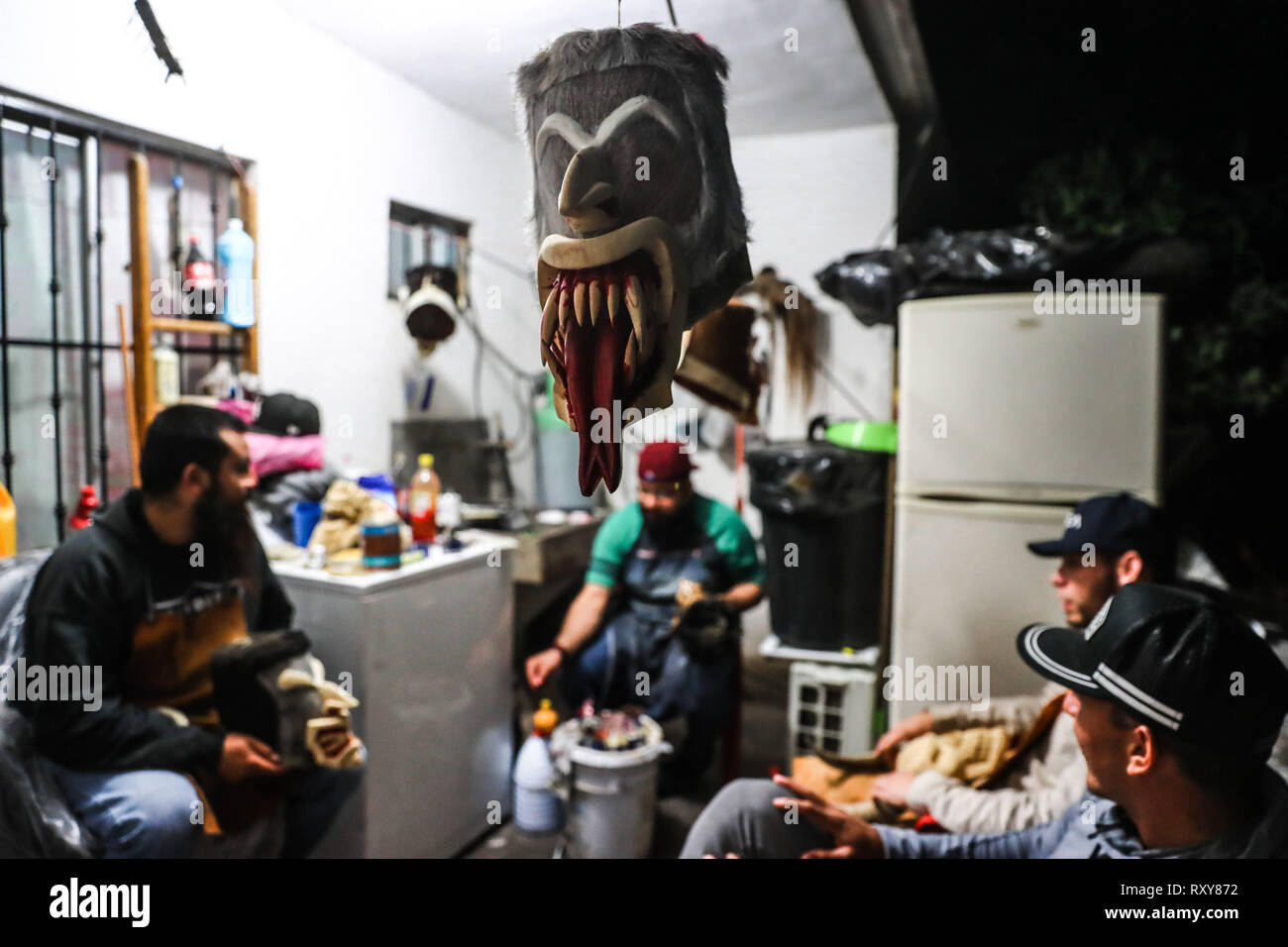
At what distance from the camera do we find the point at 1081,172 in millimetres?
1975

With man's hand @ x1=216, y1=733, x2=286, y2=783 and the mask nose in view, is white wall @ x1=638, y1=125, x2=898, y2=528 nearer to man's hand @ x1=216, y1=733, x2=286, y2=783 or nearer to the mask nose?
the mask nose

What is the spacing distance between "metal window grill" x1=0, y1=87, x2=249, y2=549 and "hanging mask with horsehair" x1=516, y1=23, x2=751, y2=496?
0.47m

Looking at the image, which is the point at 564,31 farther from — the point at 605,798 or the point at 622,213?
the point at 605,798

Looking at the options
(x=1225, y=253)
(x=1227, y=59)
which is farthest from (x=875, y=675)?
(x=1227, y=59)

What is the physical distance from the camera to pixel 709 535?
213 centimetres

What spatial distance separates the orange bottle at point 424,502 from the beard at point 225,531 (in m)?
0.71

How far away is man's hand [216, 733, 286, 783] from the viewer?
97 cm

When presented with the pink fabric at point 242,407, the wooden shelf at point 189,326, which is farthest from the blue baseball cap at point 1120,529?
the pink fabric at point 242,407

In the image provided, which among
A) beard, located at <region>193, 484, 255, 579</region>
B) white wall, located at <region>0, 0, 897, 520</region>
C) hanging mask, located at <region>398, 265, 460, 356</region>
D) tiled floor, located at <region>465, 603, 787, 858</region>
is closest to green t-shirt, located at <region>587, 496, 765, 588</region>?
tiled floor, located at <region>465, 603, 787, 858</region>

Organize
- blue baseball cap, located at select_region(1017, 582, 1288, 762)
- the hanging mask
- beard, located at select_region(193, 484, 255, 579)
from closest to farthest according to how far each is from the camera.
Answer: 1. blue baseball cap, located at select_region(1017, 582, 1288, 762)
2. beard, located at select_region(193, 484, 255, 579)
3. the hanging mask

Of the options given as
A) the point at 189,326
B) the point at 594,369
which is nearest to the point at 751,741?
the point at 189,326

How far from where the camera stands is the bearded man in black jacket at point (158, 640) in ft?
2.82
